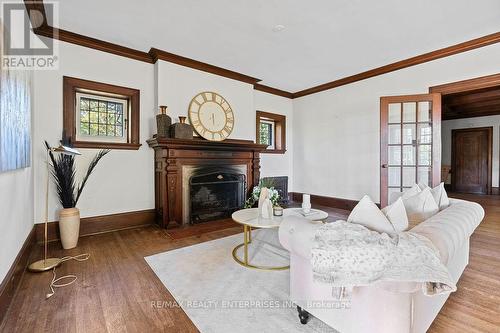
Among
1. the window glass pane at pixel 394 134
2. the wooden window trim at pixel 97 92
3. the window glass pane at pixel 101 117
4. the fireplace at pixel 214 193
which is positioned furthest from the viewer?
the window glass pane at pixel 394 134

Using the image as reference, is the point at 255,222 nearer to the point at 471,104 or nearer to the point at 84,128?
the point at 84,128

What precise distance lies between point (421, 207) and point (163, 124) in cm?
323

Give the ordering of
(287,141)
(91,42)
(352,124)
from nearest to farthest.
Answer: (91,42)
(352,124)
(287,141)

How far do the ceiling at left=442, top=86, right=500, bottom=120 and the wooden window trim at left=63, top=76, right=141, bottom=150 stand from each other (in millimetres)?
5618

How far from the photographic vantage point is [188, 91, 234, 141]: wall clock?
12.7ft

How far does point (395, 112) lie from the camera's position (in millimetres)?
3820

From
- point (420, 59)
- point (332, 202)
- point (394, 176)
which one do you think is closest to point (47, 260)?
point (332, 202)

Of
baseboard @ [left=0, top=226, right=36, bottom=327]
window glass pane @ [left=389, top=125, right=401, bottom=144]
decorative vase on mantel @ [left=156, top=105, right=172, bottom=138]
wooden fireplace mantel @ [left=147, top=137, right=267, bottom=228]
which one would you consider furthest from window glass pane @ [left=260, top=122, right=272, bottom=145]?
baseboard @ [left=0, top=226, right=36, bottom=327]

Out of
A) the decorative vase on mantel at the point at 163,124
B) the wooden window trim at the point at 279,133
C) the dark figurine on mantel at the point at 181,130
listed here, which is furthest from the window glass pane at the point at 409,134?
the decorative vase on mantel at the point at 163,124

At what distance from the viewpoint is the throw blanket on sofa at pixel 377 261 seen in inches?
39.1

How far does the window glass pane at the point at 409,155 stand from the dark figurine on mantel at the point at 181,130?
3462 millimetres

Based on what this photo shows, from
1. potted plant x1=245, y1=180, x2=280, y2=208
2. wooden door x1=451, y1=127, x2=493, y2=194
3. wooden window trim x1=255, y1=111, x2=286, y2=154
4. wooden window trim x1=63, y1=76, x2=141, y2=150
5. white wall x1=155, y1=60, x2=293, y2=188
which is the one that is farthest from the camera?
wooden door x1=451, y1=127, x2=493, y2=194

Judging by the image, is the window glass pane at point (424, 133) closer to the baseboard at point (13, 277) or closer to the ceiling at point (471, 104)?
the ceiling at point (471, 104)

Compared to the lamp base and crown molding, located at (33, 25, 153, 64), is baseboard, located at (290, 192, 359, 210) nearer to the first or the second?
crown molding, located at (33, 25, 153, 64)
